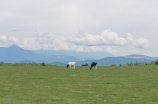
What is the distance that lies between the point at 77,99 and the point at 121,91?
565 centimetres

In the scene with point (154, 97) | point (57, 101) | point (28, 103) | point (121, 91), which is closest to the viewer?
point (28, 103)

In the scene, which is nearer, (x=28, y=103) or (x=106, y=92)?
(x=28, y=103)

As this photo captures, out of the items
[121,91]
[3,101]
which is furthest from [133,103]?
[3,101]

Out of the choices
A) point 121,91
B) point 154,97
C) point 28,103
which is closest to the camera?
point 28,103

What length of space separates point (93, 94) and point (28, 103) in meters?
6.33

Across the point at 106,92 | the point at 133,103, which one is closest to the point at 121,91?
the point at 106,92

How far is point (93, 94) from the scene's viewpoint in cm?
1942

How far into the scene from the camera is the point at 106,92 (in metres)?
20.6

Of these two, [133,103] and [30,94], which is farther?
[30,94]

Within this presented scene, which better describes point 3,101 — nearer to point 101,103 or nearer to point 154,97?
point 101,103

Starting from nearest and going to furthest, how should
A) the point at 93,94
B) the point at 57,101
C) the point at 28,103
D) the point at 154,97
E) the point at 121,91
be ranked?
the point at 28,103
the point at 57,101
the point at 154,97
the point at 93,94
the point at 121,91

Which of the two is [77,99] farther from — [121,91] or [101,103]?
[121,91]

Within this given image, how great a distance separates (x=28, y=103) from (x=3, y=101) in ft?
5.99

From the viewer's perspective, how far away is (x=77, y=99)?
17391 mm
